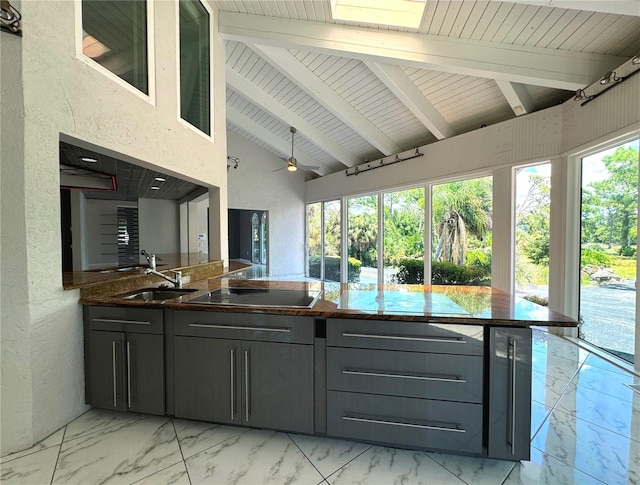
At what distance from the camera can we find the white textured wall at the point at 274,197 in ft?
24.9

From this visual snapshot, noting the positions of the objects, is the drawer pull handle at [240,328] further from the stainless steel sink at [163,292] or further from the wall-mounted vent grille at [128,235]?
the wall-mounted vent grille at [128,235]

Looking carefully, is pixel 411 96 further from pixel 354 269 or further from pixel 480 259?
pixel 354 269

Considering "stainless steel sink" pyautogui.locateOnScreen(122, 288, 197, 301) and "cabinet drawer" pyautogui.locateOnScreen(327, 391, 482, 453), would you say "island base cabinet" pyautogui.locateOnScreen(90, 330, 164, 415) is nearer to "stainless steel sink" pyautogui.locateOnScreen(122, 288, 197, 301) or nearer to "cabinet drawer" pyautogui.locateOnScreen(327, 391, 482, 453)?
"stainless steel sink" pyautogui.locateOnScreen(122, 288, 197, 301)

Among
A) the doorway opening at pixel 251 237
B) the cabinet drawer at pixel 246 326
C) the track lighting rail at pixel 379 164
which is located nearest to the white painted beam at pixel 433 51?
the track lighting rail at pixel 379 164

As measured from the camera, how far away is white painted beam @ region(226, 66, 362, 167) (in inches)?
197

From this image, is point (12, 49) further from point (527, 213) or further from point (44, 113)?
point (527, 213)

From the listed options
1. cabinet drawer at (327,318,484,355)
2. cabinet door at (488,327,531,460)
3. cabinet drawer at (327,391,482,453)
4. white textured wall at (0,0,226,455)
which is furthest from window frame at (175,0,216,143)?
cabinet door at (488,327,531,460)

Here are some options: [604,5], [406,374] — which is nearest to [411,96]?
[604,5]

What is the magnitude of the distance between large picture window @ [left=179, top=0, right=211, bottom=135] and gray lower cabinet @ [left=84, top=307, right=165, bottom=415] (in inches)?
81.2

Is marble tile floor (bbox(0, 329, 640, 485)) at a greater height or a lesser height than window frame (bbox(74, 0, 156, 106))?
Answer: lesser

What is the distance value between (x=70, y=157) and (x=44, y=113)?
124cm

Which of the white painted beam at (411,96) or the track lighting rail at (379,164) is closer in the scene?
the white painted beam at (411,96)

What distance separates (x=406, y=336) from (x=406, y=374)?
0.68ft

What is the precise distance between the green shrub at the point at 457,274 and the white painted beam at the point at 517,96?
231cm
